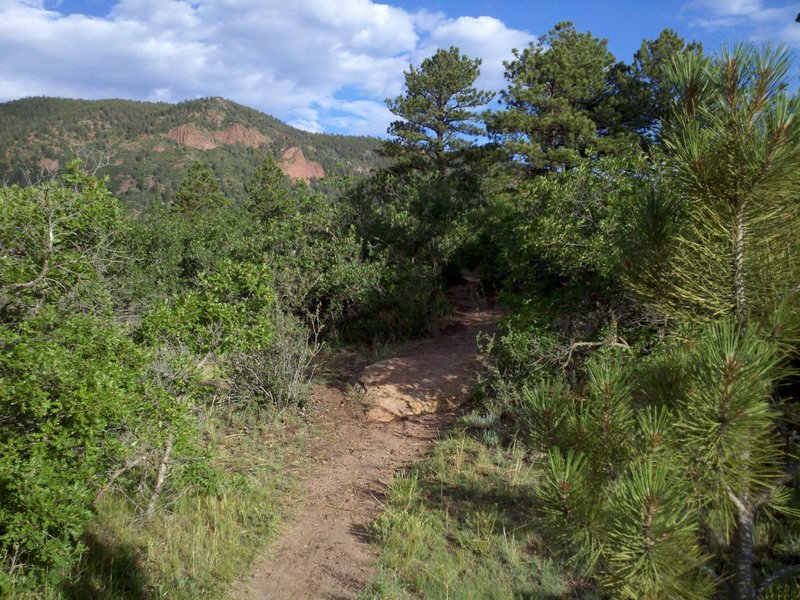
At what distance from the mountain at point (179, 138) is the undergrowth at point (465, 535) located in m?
58.9

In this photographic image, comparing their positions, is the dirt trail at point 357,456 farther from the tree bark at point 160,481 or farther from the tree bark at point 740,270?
the tree bark at point 740,270

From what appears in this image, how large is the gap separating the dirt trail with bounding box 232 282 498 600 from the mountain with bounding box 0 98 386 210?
55291 mm

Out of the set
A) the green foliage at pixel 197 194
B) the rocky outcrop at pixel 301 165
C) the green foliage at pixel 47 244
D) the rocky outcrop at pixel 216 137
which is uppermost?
the rocky outcrop at pixel 216 137

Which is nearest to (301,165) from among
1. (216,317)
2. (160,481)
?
(216,317)

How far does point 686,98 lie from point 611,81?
63.5 feet

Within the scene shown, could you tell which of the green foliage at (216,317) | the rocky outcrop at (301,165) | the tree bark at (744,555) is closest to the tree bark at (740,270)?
the tree bark at (744,555)

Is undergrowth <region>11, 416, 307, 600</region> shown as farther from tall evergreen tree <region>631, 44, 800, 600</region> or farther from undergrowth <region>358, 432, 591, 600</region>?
tall evergreen tree <region>631, 44, 800, 600</region>

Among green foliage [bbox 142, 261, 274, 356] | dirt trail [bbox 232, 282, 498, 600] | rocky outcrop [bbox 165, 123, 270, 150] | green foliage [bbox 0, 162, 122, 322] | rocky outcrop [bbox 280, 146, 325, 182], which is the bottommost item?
dirt trail [bbox 232, 282, 498, 600]

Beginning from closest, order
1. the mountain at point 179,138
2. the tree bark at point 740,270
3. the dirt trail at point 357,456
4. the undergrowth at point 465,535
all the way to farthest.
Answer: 1. the tree bark at point 740,270
2. the undergrowth at point 465,535
3. the dirt trail at point 357,456
4. the mountain at point 179,138

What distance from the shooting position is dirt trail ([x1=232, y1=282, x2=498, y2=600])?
4.13 metres

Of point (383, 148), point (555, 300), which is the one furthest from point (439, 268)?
point (383, 148)

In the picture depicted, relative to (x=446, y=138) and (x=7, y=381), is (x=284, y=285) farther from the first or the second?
(x=446, y=138)

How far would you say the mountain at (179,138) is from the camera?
66.2 m

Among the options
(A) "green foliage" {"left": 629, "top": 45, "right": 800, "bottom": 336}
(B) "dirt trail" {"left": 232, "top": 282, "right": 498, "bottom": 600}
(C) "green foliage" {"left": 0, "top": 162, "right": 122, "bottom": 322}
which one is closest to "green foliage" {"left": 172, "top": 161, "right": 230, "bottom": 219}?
(B) "dirt trail" {"left": 232, "top": 282, "right": 498, "bottom": 600}
